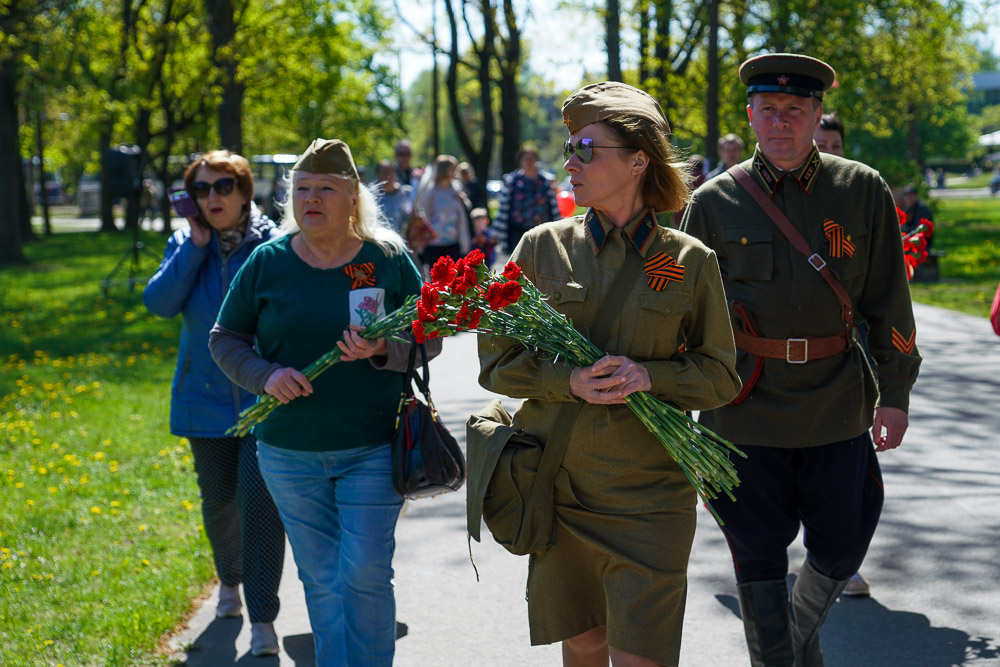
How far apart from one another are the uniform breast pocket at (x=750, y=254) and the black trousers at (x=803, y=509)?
1.93 feet

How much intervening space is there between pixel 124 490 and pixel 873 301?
4.92 meters

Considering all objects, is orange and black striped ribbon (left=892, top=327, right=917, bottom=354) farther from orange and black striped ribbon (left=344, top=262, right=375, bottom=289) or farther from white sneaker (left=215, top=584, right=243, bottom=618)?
white sneaker (left=215, top=584, right=243, bottom=618)

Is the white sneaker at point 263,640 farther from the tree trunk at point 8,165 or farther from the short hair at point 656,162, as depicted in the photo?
the tree trunk at point 8,165

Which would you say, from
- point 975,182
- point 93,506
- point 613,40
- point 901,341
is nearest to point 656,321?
point 901,341

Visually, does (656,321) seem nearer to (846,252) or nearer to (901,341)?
(846,252)

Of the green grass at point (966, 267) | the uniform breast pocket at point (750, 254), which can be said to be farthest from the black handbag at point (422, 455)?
the green grass at point (966, 267)

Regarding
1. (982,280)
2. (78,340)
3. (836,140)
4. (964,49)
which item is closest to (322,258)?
(836,140)

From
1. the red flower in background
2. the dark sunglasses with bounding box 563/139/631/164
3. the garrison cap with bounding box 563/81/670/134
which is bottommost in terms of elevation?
the red flower in background

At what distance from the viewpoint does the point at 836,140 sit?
17.6 ft

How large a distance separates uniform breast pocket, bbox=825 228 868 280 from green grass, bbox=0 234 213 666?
9.77ft

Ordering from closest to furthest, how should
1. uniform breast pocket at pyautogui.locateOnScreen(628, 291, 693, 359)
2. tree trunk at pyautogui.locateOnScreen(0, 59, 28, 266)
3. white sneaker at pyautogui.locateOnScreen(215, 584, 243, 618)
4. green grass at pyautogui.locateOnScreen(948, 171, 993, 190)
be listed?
uniform breast pocket at pyautogui.locateOnScreen(628, 291, 693, 359) < white sneaker at pyautogui.locateOnScreen(215, 584, 243, 618) < tree trunk at pyautogui.locateOnScreen(0, 59, 28, 266) < green grass at pyautogui.locateOnScreen(948, 171, 993, 190)

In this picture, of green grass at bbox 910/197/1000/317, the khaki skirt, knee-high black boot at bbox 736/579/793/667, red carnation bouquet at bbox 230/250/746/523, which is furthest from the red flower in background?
green grass at bbox 910/197/1000/317

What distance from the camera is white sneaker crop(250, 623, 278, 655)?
4.45 meters

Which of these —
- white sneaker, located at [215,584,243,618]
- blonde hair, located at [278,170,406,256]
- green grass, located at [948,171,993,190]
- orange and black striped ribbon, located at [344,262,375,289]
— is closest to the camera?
orange and black striped ribbon, located at [344,262,375,289]
